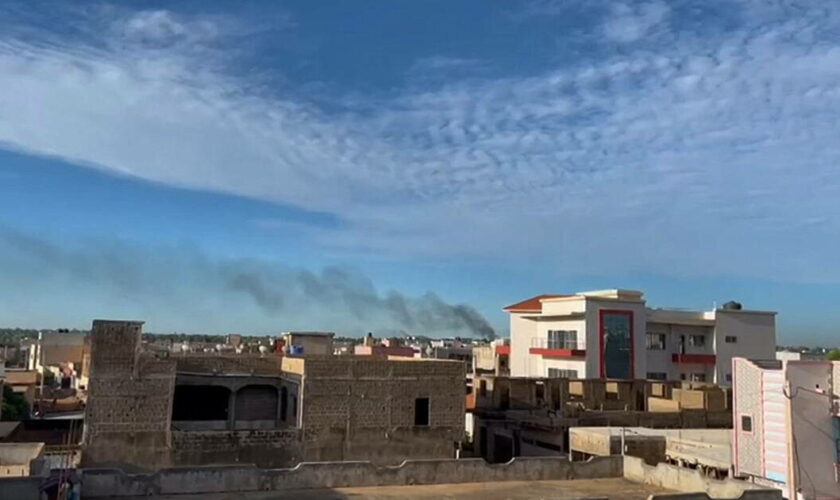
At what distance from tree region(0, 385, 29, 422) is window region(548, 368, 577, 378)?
117ft

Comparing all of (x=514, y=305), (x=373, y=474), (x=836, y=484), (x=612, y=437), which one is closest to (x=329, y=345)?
(x=514, y=305)

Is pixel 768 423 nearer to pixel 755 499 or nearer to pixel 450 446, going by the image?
pixel 755 499

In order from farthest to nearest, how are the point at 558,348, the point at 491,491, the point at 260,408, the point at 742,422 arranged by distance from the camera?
the point at 558,348 → the point at 260,408 → the point at 742,422 → the point at 491,491

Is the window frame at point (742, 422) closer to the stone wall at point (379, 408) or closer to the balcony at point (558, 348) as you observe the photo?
the stone wall at point (379, 408)

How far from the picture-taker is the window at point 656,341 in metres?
53.6

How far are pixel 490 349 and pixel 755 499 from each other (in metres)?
57.5

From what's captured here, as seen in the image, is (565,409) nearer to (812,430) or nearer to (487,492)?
(812,430)

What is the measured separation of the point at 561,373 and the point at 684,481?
32.0 metres

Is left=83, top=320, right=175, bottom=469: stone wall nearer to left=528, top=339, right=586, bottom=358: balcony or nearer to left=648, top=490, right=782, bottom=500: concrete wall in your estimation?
left=648, top=490, right=782, bottom=500: concrete wall

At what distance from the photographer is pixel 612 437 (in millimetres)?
28234

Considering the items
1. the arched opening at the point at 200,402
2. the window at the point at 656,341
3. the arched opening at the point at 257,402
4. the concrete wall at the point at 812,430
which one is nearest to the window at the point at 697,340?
the window at the point at 656,341

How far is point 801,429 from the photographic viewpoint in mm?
20531

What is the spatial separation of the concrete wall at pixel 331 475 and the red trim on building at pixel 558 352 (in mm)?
Answer: 27581

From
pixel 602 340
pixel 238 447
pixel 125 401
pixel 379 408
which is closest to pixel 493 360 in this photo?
pixel 602 340
